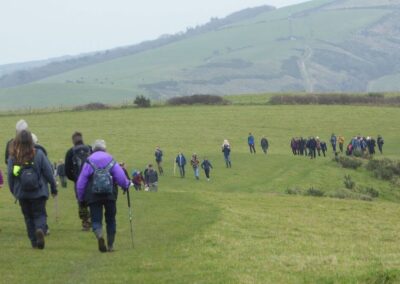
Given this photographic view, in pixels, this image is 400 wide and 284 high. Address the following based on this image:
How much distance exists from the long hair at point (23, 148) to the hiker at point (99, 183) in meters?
1.09

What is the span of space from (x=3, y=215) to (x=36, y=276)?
981 cm

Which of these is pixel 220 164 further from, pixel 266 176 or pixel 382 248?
pixel 382 248

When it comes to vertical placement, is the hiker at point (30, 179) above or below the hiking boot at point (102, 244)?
above

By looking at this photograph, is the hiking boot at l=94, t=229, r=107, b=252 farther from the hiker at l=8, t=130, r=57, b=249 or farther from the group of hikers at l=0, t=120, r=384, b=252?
the hiker at l=8, t=130, r=57, b=249

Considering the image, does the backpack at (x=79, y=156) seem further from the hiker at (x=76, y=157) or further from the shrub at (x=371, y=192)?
the shrub at (x=371, y=192)

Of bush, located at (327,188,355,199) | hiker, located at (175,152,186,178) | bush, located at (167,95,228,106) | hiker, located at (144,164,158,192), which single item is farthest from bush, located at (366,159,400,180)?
bush, located at (167,95,228,106)

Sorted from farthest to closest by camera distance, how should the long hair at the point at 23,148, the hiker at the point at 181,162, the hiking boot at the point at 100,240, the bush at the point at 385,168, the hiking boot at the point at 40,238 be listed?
the bush at the point at 385,168 < the hiker at the point at 181,162 < the hiking boot at the point at 40,238 < the hiking boot at the point at 100,240 < the long hair at the point at 23,148

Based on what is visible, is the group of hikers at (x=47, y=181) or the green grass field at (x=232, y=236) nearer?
the green grass field at (x=232, y=236)

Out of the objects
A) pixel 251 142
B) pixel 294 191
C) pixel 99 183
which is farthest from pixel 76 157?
pixel 251 142

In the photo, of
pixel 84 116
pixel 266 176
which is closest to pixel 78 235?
pixel 266 176

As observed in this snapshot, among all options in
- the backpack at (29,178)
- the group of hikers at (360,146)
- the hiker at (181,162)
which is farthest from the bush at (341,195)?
the backpack at (29,178)

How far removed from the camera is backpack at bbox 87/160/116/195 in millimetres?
13875

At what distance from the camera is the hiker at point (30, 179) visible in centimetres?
1419

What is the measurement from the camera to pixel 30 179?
14.2 metres
